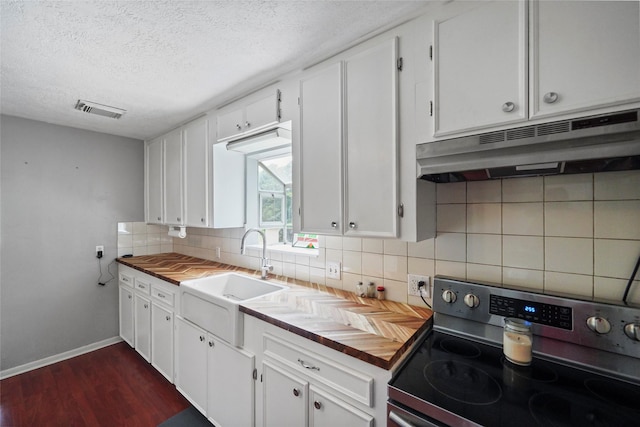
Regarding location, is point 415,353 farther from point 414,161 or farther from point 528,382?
point 414,161

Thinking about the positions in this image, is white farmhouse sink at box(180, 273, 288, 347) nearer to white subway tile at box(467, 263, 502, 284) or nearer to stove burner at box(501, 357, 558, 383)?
white subway tile at box(467, 263, 502, 284)

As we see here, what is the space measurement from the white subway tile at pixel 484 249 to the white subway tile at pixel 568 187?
10.7 inches

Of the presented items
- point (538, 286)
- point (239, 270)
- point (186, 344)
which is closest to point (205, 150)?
point (239, 270)

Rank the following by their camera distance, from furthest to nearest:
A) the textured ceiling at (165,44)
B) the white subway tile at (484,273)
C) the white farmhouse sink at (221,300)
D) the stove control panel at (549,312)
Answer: the white farmhouse sink at (221,300) < the white subway tile at (484,273) < the textured ceiling at (165,44) < the stove control panel at (549,312)

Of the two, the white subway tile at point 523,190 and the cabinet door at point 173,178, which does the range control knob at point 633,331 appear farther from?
the cabinet door at point 173,178

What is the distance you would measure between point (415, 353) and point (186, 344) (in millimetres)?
1634

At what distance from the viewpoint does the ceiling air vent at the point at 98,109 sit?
2.15m

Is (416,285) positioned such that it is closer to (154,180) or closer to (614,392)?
(614,392)

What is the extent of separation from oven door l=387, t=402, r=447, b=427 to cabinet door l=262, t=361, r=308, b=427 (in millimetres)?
423

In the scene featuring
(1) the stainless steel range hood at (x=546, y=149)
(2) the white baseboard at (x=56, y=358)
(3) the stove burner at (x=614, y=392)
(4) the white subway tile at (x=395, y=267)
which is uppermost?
(1) the stainless steel range hood at (x=546, y=149)

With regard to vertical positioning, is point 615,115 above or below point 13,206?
above

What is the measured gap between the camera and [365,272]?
169 cm

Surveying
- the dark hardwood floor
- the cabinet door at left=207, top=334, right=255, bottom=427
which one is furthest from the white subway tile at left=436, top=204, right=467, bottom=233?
the dark hardwood floor

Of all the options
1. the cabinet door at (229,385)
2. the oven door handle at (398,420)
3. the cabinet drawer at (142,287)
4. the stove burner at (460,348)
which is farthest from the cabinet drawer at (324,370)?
the cabinet drawer at (142,287)
